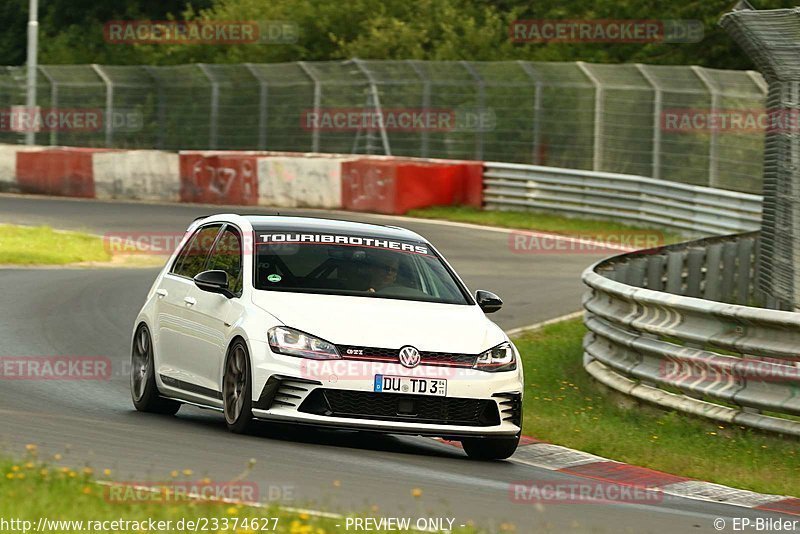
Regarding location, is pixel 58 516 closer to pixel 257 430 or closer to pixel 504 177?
pixel 257 430

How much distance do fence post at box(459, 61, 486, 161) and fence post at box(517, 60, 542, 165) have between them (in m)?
1.05

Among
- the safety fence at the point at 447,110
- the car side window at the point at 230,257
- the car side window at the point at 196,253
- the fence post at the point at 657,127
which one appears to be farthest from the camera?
the fence post at the point at 657,127

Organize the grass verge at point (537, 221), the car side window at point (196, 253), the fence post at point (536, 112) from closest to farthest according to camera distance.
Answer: the car side window at point (196, 253)
the grass verge at point (537, 221)
the fence post at point (536, 112)

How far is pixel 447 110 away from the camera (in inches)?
1324

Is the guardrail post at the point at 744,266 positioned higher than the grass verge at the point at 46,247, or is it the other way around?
the guardrail post at the point at 744,266

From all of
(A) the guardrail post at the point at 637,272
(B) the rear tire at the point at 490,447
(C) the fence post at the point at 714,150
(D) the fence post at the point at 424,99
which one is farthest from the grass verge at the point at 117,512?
(D) the fence post at the point at 424,99

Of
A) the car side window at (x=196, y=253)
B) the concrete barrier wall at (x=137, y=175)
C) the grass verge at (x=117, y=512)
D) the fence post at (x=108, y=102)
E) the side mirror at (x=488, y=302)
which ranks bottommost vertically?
the concrete barrier wall at (x=137, y=175)

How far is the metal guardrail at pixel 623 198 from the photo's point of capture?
86.9 ft

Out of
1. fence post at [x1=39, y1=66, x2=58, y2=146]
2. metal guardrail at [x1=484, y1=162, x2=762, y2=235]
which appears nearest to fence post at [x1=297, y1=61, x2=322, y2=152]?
metal guardrail at [x1=484, y1=162, x2=762, y2=235]

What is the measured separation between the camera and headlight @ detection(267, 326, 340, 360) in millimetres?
9898

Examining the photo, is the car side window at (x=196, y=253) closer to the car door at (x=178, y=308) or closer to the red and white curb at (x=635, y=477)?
the car door at (x=178, y=308)

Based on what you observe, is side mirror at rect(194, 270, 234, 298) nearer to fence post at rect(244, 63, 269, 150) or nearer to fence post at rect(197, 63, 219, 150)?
fence post at rect(244, 63, 269, 150)

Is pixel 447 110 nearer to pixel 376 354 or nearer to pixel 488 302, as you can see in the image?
pixel 488 302

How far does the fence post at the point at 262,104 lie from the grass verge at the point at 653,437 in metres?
23.7
